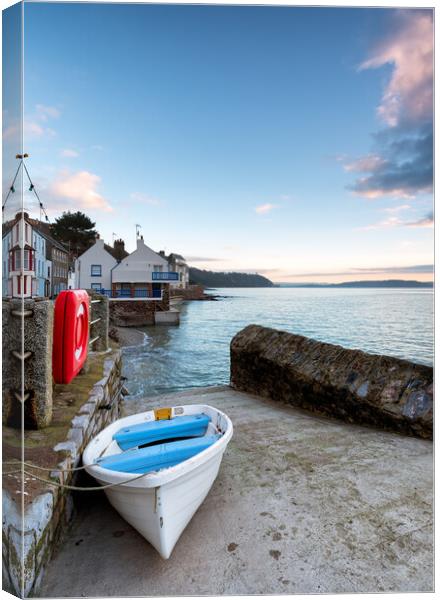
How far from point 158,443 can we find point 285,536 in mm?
1244

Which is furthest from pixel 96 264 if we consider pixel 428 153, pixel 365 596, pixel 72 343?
pixel 365 596

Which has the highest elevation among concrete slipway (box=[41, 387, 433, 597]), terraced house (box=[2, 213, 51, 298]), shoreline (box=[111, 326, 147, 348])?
terraced house (box=[2, 213, 51, 298])

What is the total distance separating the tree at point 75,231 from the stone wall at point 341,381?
290 centimetres

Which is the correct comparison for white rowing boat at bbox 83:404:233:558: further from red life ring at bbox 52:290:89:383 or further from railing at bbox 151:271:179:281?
railing at bbox 151:271:179:281

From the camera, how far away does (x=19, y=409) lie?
5.89 feet

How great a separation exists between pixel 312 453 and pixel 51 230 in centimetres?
287

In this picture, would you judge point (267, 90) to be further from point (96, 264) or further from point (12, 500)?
point (12, 500)

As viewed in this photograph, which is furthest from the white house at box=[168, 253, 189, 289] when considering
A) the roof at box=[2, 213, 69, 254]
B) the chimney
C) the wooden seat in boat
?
the roof at box=[2, 213, 69, 254]

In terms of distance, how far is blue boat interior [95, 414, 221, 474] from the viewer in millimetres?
2197

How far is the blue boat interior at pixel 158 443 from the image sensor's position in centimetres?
220

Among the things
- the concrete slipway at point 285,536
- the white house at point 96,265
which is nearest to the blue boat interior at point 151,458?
the concrete slipway at point 285,536

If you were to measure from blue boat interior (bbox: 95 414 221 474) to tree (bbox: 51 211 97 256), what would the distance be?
4.88 feet

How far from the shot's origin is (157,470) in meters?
1.88

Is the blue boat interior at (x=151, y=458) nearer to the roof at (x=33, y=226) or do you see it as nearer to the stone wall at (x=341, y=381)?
the roof at (x=33, y=226)
